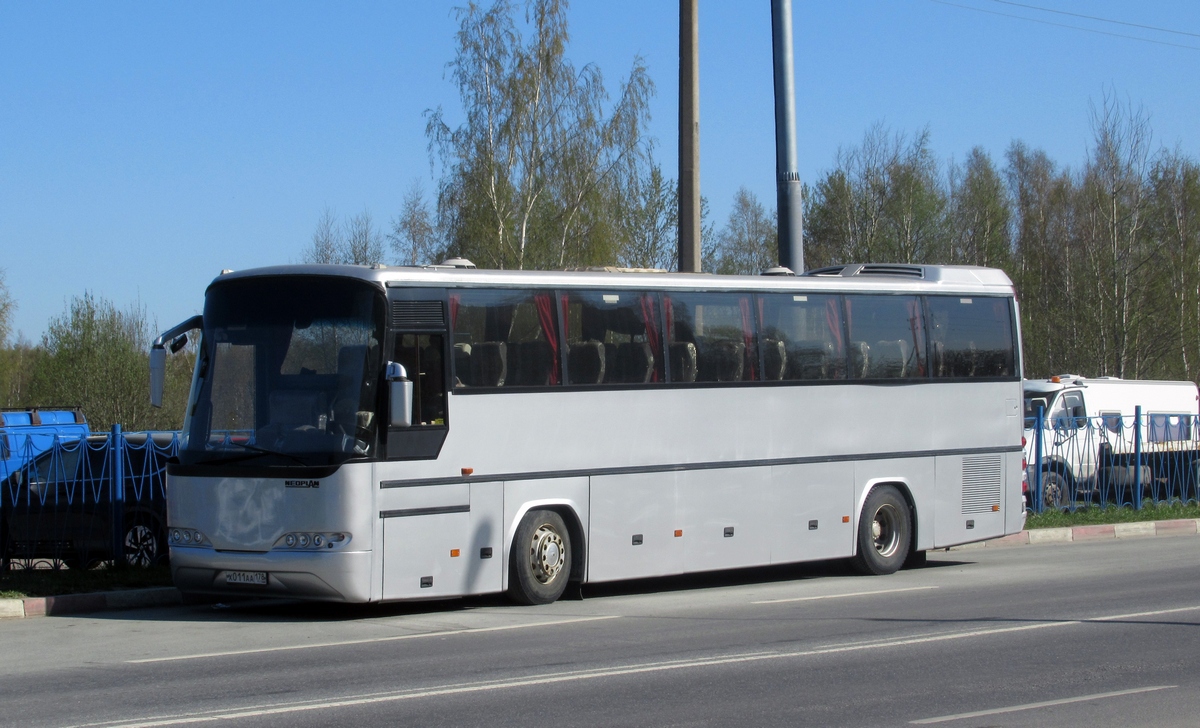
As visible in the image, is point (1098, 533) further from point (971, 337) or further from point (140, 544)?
point (140, 544)

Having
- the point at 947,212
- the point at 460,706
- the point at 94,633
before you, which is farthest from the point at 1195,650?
the point at 947,212

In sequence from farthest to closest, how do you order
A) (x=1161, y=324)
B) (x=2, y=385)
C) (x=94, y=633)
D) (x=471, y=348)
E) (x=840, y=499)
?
1. (x=2, y=385)
2. (x=1161, y=324)
3. (x=840, y=499)
4. (x=471, y=348)
5. (x=94, y=633)

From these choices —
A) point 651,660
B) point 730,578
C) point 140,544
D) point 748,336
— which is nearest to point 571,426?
point 748,336

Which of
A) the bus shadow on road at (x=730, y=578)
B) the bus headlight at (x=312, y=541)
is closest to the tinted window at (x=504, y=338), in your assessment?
the bus headlight at (x=312, y=541)

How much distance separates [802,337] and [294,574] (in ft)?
21.4

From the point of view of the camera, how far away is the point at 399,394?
1160 cm

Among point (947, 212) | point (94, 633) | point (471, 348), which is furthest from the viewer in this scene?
point (947, 212)

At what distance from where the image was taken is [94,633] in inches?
455

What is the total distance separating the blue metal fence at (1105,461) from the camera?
23.6 metres

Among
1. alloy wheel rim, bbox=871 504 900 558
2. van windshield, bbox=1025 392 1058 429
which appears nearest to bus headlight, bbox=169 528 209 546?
alloy wheel rim, bbox=871 504 900 558

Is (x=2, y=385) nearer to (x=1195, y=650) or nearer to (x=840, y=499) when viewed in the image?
(x=840, y=499)

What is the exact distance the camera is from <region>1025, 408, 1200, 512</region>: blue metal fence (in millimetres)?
23625

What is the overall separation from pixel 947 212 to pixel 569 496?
5115 centimetres

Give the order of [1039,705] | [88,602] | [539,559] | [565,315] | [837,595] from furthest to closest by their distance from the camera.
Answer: [837,595]
[565,315]
[88,602]
[539,559]
[1039,705]
